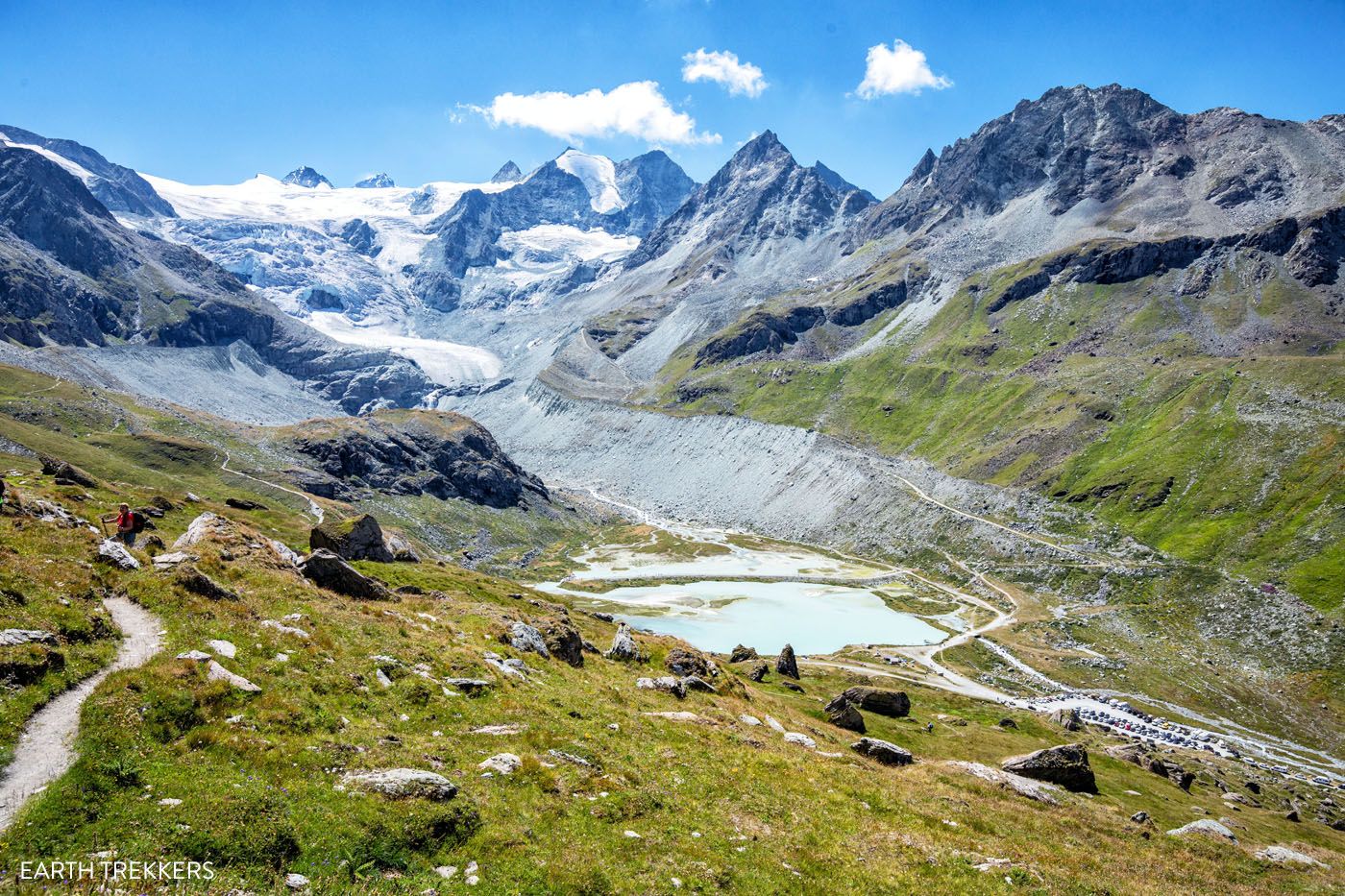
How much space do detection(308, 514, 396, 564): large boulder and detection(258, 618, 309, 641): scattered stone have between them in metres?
30.1

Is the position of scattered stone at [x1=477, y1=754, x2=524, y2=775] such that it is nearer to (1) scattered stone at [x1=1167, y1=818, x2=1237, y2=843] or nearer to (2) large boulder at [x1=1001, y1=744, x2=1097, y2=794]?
(1) scattered stone at [x1=1167, y1=818, x2=1237, y2=843]

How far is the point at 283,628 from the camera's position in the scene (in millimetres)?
25859

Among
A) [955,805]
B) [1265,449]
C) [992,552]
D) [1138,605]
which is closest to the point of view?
[955,805]

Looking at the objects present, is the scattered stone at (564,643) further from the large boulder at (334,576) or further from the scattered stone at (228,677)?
the scattered stone at (228,677)

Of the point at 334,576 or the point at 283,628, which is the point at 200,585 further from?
the point at 334,576

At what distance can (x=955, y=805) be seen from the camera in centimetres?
2958

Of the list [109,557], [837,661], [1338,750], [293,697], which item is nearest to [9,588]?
Result: [109,557]

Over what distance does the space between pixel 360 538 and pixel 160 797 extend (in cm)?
4729

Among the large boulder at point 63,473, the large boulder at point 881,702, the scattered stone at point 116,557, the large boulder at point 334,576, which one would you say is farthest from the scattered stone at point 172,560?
the large boulder at point 881,702

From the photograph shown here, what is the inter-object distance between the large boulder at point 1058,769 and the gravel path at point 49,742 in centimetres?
4590

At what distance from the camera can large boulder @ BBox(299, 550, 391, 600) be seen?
37.1m

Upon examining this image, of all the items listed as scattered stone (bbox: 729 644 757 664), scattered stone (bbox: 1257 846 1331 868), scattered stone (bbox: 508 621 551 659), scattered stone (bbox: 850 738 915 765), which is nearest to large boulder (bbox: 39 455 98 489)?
scattered stone (bbox: 508 621 551 659)

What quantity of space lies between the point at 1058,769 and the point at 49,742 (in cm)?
4931

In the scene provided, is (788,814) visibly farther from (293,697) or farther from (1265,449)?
(1265,449)
